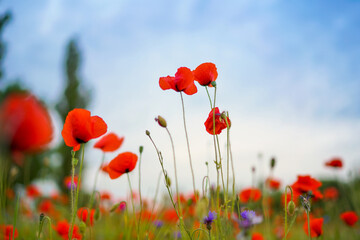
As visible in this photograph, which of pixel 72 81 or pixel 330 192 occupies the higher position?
pixel 72 81

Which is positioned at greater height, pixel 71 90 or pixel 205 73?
pixel 71 90

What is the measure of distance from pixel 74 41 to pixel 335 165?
59.8 ft

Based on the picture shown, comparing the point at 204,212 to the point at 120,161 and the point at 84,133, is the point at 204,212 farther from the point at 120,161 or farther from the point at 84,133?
the point at 84,133

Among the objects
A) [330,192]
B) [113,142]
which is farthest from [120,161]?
[330,192]

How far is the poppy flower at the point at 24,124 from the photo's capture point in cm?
49

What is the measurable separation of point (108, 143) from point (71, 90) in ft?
52.7

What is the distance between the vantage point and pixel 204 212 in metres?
1.82

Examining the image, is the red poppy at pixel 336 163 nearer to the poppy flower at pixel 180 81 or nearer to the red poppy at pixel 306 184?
the red poppy at pixel 306 184

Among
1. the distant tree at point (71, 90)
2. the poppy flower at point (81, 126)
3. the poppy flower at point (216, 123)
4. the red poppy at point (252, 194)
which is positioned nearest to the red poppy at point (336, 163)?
the red poppy at point (252, 194)

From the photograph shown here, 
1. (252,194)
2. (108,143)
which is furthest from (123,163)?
(252,194)

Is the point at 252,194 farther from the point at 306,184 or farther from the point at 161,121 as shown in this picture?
the point at 161,121

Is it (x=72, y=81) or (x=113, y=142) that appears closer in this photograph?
(x=113, y=142)

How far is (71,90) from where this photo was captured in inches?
657

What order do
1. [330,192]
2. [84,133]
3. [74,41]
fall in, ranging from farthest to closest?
[74,41], [330,192], [84,133]
